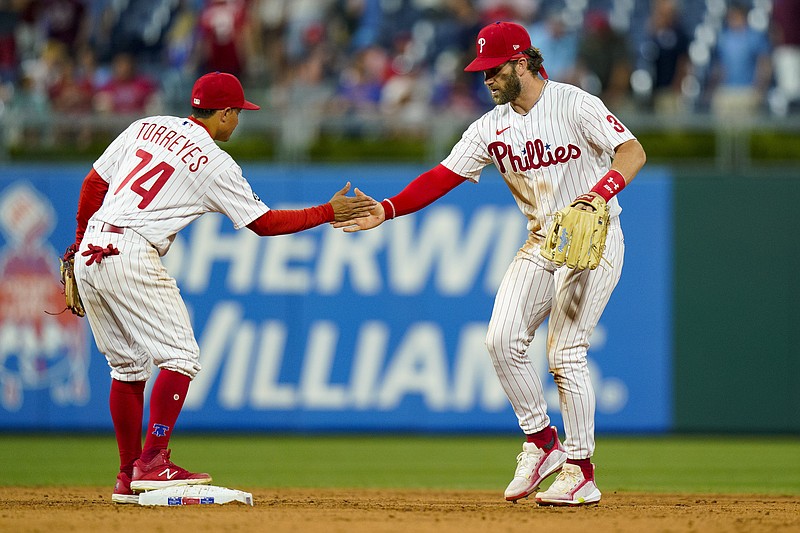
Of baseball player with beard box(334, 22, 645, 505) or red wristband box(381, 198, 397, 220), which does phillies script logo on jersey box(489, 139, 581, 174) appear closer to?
baseball player with beard box(334, 22, 645, 505)

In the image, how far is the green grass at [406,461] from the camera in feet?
26.5

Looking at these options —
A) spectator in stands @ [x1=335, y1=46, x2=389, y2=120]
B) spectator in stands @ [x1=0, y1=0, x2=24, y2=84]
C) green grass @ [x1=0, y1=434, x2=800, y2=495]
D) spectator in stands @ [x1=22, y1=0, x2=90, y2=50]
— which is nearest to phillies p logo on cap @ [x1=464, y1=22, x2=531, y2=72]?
green grass @ [x1=0, y1=434, x2=800, y2=495]

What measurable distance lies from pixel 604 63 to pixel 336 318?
3.80 meters

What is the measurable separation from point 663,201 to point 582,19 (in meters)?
4.04

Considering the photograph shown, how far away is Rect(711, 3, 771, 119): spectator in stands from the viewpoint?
1210 cm

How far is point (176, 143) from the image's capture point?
6070 millimetres

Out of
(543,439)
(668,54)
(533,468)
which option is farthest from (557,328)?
(668,54)

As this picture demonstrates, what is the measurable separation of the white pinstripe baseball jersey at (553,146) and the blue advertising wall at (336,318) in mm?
4792

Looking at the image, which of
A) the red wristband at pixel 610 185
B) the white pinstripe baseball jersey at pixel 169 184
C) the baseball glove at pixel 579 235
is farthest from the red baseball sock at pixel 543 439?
the white pinstripe baseball jersey at pixel 169 184

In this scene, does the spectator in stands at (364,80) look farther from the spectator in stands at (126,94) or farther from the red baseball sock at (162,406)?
the red baseball sock at (162,406)

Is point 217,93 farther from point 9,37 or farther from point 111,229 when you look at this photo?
point 9,37

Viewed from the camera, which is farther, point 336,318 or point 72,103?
point 72,103

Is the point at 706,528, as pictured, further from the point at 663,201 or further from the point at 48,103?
the point at 48,103

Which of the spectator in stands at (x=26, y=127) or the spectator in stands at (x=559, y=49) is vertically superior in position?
the spectator in stands at (x=559, y=49)
